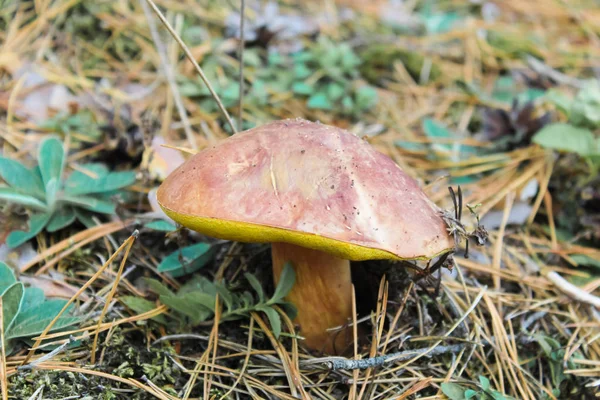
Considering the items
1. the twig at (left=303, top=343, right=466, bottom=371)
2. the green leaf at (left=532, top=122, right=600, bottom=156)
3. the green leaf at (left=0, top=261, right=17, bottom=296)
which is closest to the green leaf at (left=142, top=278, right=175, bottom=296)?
the green leaf at (left=0, top=261, right=17, bottom=296)

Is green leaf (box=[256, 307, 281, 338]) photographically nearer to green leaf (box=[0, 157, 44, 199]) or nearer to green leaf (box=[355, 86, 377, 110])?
green leaf (box=[0, 157, 44, 199])

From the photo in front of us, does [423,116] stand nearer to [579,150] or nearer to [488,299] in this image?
[579,150]

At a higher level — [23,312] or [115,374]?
[23,312]

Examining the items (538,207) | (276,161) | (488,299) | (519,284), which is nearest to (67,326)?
(276,161)

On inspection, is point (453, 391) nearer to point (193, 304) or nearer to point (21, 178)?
point (193, 304)

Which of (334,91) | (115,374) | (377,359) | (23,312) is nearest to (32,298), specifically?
(23,312)
